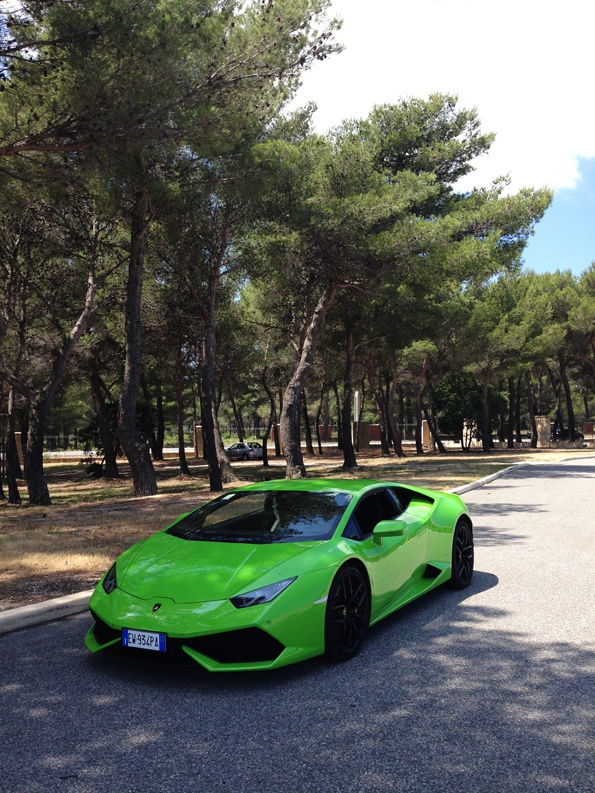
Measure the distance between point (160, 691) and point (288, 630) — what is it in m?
0.84

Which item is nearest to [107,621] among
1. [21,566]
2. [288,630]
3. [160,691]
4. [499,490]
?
[160,691]

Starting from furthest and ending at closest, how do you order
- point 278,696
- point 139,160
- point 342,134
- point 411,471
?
point 411,471, point 342,134, point 139,160, point 278,696

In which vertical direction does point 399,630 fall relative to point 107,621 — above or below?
below

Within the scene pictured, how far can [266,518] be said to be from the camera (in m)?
5.58

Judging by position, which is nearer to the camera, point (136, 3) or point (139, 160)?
point (136, 3)

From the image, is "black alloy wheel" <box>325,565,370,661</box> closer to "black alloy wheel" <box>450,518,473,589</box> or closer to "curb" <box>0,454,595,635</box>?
"black alloy wheel" <box>450,518,473,589</box>

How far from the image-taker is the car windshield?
5.18 m

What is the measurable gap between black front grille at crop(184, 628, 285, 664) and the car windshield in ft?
3.03

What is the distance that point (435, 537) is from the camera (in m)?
6.29

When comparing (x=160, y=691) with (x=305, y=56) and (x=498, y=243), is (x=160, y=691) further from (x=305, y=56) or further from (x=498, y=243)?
(x=498, y=243)

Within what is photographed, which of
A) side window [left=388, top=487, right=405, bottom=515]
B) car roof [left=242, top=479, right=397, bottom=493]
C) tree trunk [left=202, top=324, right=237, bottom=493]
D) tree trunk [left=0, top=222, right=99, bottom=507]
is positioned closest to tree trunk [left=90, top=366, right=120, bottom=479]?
tree trunk [left=202, top=324, right=237, bottom=493]

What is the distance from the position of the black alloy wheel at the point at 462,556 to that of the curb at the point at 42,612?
3.41 m

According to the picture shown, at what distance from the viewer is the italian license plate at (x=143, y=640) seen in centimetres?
418

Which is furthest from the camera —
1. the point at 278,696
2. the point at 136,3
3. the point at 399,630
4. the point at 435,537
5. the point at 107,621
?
the point at 136,3
